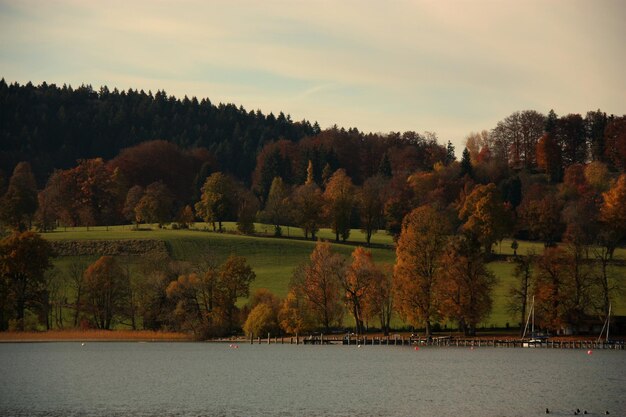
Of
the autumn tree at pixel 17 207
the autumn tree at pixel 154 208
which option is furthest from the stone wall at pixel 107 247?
the autumn tree at pixel 154 208

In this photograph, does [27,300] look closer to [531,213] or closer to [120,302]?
[120,302]

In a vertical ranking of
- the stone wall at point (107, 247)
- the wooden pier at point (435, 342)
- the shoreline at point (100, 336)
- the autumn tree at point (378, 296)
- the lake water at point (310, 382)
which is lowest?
the shoreline at point (100, 336)

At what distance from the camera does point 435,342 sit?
104 m

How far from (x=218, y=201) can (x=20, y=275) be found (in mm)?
64672

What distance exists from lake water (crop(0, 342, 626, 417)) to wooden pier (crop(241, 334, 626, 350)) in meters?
3.93

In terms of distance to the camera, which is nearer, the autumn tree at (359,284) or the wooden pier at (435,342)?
the wooden pier at (435,342)

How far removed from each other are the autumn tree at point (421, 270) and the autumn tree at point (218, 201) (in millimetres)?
72747

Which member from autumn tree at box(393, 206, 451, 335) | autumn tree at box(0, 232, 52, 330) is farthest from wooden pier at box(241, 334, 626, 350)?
autumn tree at box(0, 232, 52, 330)

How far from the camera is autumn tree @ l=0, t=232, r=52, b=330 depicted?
11069 centimetres

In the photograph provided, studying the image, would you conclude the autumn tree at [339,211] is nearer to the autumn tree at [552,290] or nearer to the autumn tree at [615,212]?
the autumn tree at [615,212]

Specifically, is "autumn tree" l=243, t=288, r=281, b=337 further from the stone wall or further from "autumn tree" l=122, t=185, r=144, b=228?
"autumn tree" l=122, t=185, r=144, b=228

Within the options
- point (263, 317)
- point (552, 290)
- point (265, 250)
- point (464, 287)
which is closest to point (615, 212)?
point (552, 290)

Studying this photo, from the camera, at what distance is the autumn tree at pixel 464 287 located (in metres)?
101

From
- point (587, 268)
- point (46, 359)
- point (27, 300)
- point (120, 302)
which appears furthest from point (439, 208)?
point (46, 359)
